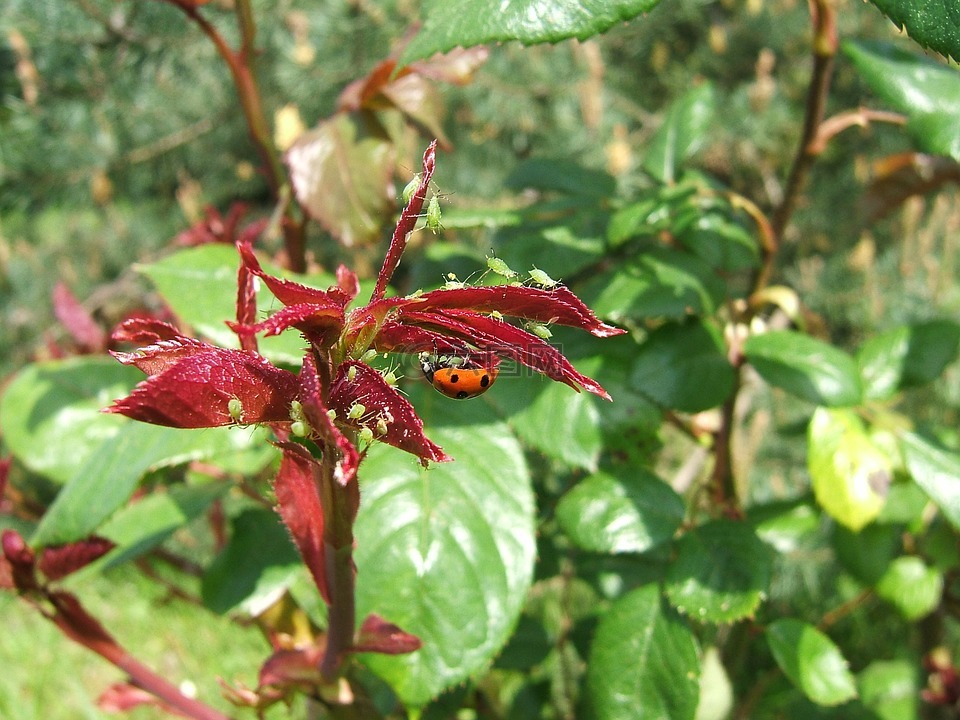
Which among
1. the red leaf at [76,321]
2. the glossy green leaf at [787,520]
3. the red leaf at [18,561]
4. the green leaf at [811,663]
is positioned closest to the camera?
the red leaf at [18,561]

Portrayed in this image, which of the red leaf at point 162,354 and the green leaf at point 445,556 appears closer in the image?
the red leaf at point 162,354

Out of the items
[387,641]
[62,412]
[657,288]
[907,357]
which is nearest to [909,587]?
[907,357]

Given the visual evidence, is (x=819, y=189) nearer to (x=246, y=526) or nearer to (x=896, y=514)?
(x=896, y=514)

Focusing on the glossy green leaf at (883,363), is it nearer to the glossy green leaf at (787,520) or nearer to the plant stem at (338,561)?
A: the glossy green leaf at (787,520)

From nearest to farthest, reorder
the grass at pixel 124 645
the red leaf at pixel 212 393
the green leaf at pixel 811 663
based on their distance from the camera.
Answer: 1. the red leaf at pixel 212 393
2. the green leaf at pixel 811 663
3. the grass at pixel 124 645

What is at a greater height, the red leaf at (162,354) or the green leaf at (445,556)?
the red leaf at (162,354)

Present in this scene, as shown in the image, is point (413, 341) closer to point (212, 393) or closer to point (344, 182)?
point (212, 393)

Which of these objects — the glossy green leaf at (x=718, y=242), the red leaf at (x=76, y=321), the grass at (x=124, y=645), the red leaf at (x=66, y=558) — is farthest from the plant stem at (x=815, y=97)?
the grass at (x=124, y=645)
